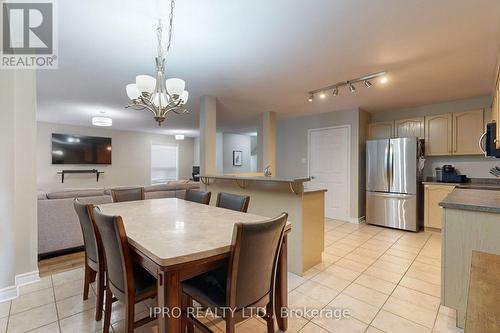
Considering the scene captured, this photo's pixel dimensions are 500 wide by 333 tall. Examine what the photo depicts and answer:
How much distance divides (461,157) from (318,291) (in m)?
3.94

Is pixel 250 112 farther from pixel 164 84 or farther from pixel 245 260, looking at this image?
pixel 245 260

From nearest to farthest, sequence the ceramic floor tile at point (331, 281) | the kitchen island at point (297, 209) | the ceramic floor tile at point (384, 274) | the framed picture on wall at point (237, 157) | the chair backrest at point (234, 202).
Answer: the chair backrest at point (234, 202) < the ceramic floor tile at point (331, 281) < the ceramic floor tile at point (384, 274) < the kitchen island at point (297, 209) < the framed picture on wall at point (237, 157)

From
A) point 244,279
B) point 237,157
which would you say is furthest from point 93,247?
point 237,157

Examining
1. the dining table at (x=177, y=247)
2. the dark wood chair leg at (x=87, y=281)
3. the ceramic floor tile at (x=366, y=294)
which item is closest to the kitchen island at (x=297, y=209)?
the ceramic floor tile at (x=366, y=294)

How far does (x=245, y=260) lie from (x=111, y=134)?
7710 millimetres

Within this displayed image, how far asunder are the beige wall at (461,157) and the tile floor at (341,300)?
2.00 m

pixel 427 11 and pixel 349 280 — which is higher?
pixel 427 11

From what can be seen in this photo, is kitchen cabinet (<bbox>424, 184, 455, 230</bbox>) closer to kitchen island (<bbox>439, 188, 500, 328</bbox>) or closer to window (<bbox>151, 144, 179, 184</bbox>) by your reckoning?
kitchen island (<bbox>439, 188, 500, 328</bbox>)

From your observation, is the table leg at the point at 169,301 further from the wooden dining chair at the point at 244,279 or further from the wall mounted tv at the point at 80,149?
the wall mounted tv at the point at 80,149

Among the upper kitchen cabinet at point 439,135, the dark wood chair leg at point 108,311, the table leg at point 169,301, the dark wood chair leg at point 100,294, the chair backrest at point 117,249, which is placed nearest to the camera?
the table leg at point 169,301

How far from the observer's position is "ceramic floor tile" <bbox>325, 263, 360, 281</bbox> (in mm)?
2518

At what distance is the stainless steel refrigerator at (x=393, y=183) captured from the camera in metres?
4.12

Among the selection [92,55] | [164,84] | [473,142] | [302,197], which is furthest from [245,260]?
[473,142]

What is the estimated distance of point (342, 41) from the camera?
2184 millimetres
